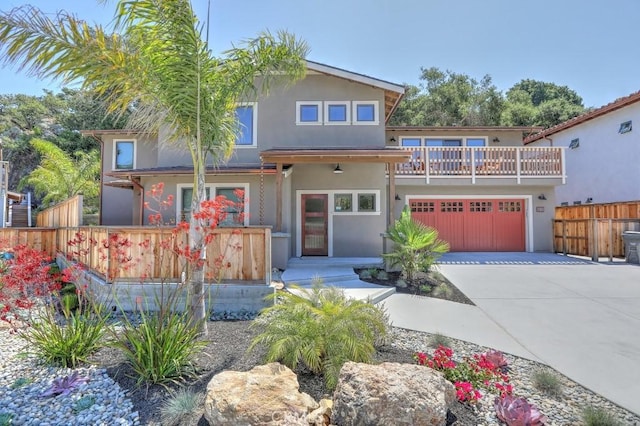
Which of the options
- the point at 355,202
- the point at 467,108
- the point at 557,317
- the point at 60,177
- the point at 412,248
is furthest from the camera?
the point at 467,108

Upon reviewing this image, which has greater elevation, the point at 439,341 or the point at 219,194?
the point at 219,194

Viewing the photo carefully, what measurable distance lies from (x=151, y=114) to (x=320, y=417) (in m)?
4.75

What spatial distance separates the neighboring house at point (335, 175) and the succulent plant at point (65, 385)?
606cm

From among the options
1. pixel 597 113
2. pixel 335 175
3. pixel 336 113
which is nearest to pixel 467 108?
pixel 597 113

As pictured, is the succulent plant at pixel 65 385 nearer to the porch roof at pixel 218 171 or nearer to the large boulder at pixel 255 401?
the large boulder at pixel 255 401

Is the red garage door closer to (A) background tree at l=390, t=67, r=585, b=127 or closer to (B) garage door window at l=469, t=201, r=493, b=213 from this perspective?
(B) garage door window at l=469, t=201, r=493, b=213

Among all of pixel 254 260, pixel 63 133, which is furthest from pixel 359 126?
pixel 63 133

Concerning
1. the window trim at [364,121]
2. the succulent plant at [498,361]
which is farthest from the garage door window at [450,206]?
the succulent plant at [498,361]

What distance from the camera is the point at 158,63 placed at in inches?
180

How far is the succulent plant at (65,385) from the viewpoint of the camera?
10.8 feet

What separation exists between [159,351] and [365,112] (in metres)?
10.4

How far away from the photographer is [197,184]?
474 centimetres

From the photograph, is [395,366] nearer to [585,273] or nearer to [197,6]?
[197,6]

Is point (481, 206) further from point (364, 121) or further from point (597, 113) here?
point (597, 113)
